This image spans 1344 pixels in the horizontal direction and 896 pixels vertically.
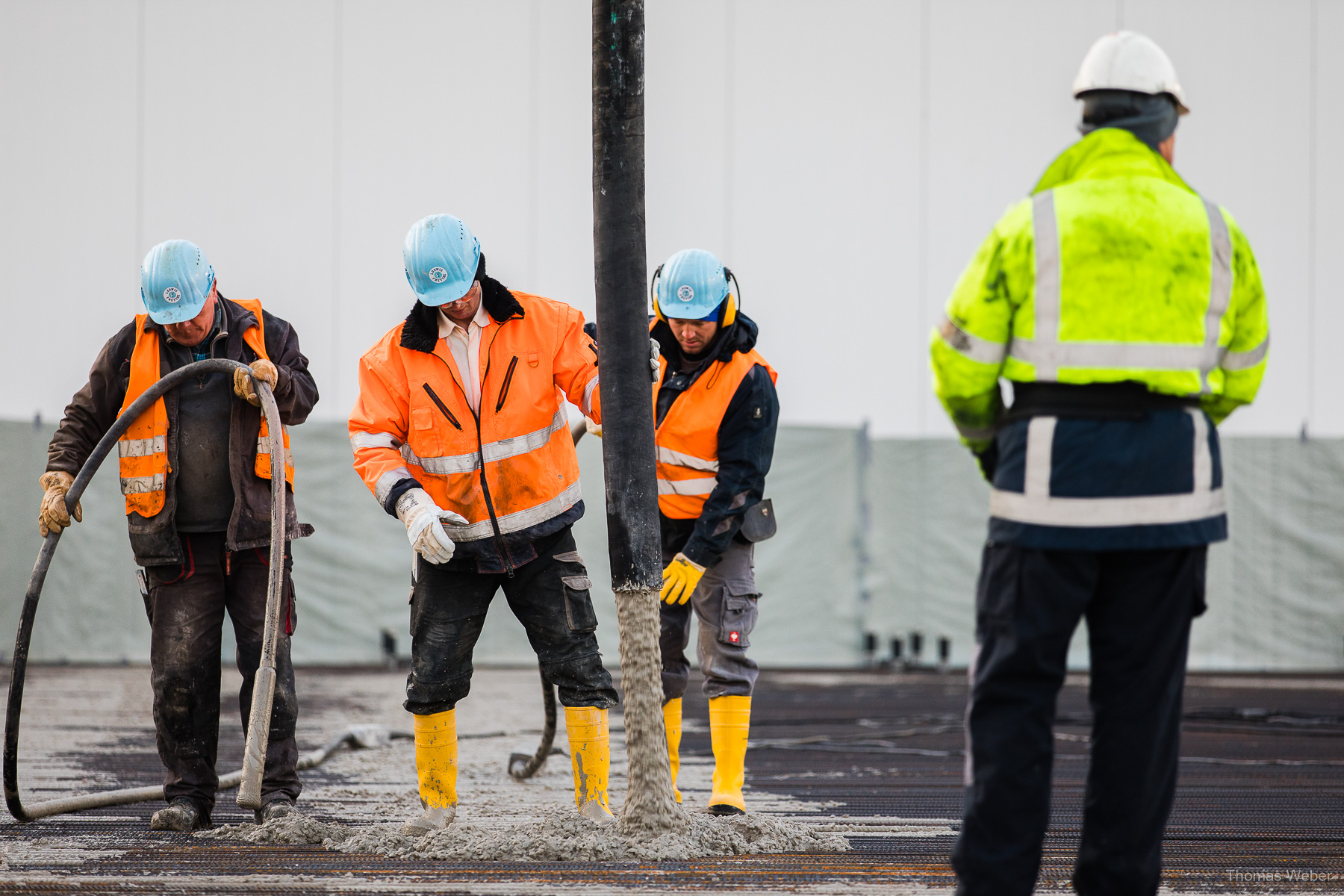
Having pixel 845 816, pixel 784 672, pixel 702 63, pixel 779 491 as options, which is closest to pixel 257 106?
pixel 702 63

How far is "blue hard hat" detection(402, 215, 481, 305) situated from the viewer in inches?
155

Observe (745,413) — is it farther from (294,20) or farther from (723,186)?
(294,20)

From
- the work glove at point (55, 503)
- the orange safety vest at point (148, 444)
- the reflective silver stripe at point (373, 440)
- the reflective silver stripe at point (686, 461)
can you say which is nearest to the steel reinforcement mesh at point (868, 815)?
the work glove at point (55, 503)

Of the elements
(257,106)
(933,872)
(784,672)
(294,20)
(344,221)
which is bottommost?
(784,672)

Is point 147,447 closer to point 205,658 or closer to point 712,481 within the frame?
point 205,658

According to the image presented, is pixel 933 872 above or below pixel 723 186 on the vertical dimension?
below

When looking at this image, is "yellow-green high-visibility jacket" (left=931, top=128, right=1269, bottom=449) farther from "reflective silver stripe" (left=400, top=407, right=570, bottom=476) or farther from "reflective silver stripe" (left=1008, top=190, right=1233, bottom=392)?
"reflective silver stripe" (left=400, top=407, right=570, bottom=476)

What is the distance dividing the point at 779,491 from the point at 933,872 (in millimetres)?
6856

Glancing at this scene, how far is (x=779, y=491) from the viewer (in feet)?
34.3

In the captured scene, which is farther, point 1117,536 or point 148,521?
point 148,521

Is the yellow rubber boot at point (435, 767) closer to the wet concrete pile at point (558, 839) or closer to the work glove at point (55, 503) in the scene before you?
the wet concrete pile at point (558, 839)

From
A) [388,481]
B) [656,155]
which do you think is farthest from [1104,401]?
[656,155]

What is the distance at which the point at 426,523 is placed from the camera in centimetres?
378

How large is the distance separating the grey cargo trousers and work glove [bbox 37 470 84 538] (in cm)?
207
